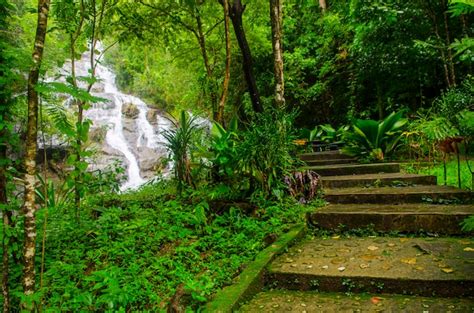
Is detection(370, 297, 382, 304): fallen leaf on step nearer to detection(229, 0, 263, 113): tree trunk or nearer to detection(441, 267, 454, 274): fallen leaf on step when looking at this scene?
detection(441, 267, 454, 274): fallen leaf on step

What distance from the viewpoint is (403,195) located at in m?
3.91

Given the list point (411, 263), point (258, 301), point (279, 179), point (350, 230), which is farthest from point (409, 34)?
point (258, 301)

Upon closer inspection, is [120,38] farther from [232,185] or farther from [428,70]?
[428,70]

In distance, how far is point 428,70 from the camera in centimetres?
781

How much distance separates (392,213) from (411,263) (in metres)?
0.85

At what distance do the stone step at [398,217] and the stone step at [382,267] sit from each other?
0.55 feet

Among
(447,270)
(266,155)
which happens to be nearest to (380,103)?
(266,155)

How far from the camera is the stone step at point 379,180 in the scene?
4.48 metres

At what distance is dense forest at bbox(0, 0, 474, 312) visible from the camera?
7.56ft

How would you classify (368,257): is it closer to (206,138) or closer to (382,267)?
(382,267)

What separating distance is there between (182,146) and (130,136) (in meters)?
10.6

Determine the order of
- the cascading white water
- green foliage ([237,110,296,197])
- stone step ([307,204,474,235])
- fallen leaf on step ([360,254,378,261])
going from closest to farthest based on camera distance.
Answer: fallen leaf on step ([360,254,378,261]) < stone step ([307,204,474,235]) < green foliage ([237,110,296,197]) < the cascading white water

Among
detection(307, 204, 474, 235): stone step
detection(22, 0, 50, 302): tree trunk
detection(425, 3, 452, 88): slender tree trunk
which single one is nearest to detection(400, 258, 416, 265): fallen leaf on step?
detection(307, 204, 474, 235): stone step

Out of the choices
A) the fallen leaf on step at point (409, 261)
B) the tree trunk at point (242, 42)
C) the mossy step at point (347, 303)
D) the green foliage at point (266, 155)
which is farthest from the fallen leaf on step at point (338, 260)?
the tree trunk at point (242, 42)
